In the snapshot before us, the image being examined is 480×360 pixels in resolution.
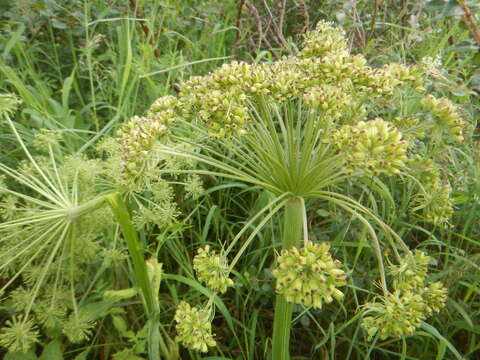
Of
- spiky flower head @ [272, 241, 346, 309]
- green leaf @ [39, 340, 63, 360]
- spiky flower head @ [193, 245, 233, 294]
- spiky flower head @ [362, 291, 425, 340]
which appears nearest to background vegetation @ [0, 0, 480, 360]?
green leaf @ [39, 340, 63, 360]

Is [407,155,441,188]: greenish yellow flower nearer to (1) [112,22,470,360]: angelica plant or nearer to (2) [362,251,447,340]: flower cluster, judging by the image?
(1) [112,22,470,360]: angelica plant

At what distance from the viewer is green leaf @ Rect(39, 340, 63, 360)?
6.47ft

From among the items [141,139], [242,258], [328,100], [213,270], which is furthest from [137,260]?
[242,258]

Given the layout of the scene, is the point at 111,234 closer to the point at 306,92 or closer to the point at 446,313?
the point at 306,92

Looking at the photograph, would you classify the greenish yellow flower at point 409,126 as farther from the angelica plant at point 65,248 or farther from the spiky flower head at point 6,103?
the spiky flower head at point 6,103

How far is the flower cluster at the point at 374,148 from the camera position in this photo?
1335 mm

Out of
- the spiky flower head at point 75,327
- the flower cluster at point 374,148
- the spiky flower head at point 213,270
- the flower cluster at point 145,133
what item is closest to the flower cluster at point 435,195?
the flower cluster at point 374,148

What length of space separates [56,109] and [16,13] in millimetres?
1173

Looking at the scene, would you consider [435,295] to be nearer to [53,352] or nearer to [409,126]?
[409,126]

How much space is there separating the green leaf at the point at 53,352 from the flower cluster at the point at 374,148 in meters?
1.66

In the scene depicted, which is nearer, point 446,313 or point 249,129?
point 249,129

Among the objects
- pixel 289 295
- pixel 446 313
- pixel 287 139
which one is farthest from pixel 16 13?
pixel 446 313

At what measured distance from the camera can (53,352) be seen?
1989 millimetres

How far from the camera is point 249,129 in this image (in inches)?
64.5
